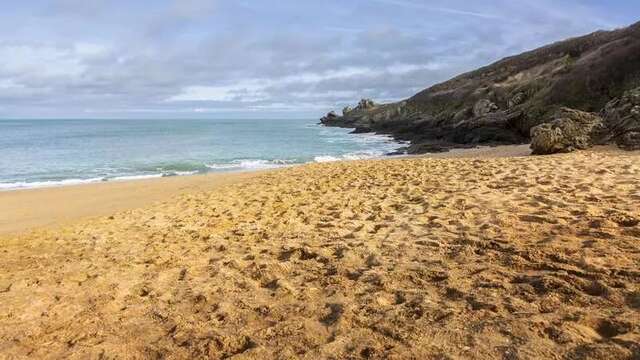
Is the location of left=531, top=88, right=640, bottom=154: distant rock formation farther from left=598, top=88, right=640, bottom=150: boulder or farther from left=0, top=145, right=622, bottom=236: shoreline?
left=0, top=145, right=622, bottom=236: shoreline

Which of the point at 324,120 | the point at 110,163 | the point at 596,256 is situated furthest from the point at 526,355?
the point at 324,120

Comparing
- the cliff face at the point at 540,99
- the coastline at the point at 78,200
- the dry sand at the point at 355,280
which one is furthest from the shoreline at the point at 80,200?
the cliff face at the point at 540,99

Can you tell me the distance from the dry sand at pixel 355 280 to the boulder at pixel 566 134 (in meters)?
6.82

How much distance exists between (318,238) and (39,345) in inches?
140

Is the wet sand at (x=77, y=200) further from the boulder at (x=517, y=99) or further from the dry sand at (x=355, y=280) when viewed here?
the boulder at (x=517, y=99)

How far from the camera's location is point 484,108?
37812 mm

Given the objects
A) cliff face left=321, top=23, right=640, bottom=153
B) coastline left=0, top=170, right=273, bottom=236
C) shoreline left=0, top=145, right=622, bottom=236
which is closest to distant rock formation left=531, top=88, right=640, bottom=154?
shoreline left=0, top=145, right=622, bottom=236

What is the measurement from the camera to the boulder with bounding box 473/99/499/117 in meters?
37.4

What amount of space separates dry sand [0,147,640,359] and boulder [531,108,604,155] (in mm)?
6816

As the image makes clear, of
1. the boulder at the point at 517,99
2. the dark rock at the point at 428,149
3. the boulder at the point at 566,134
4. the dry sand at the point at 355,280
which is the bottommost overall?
the dark rock at the point at 428,149

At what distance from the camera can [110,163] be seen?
103 feet

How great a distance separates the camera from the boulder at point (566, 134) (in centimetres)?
1628

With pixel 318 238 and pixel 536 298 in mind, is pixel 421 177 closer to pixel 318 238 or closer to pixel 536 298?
pixel 318 238

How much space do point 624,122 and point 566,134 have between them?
7.42 ft
